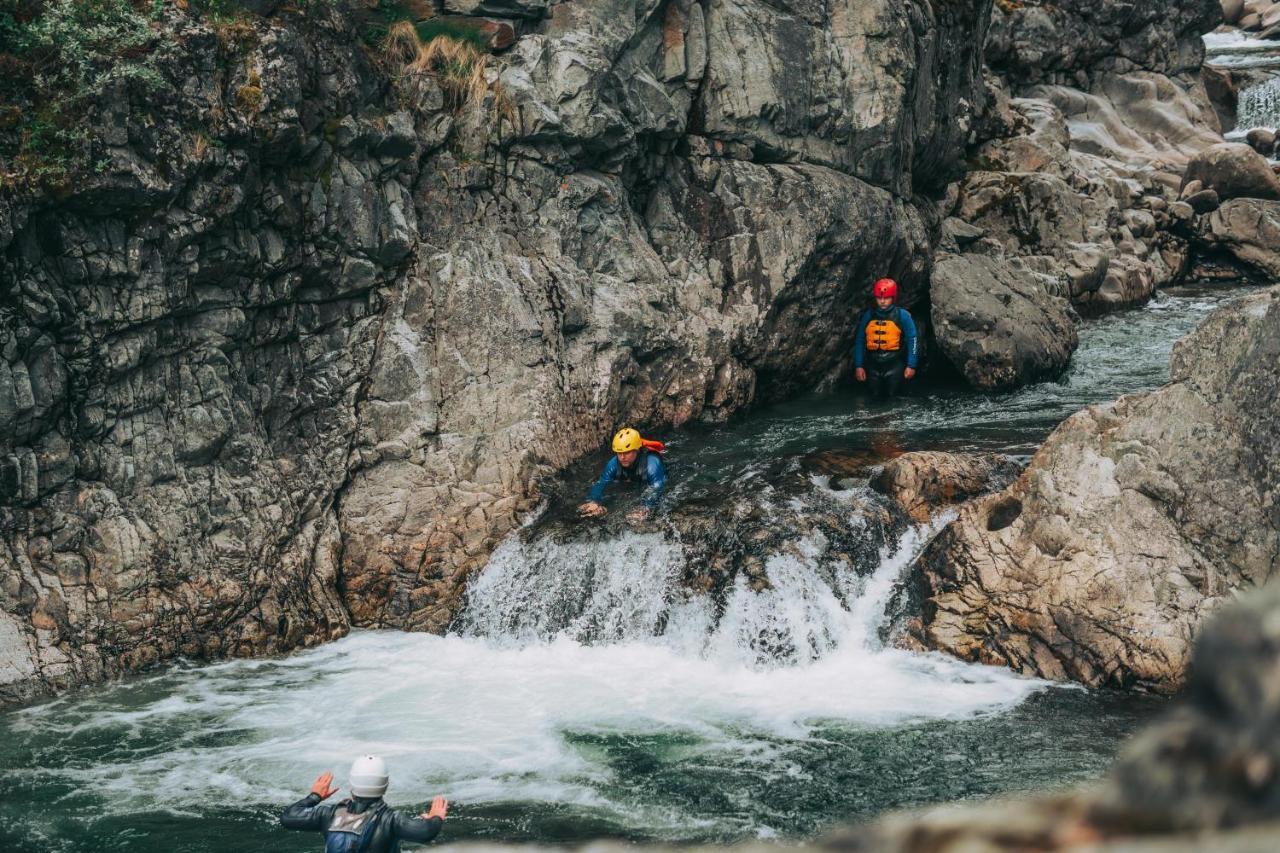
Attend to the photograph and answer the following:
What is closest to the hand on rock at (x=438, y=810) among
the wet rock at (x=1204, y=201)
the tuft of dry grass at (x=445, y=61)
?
the tuft of dry grass at (x=445, y=61)

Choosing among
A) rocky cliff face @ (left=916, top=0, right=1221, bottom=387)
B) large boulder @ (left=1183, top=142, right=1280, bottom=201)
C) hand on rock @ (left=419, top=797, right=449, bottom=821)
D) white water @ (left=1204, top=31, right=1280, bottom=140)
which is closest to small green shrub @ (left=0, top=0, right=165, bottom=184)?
hand on rock @ (left=419, top=797, right=449, bottom=821)

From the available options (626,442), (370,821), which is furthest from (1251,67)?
(370,821)

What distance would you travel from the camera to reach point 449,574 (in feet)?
50.9

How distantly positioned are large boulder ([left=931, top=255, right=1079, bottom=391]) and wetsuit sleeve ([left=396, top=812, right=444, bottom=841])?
51.3 feet

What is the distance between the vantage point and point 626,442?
1581 centimetres

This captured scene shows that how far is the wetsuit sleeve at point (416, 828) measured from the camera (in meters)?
8.10

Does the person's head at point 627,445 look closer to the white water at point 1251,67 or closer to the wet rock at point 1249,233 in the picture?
the wet rock at point 1249,233

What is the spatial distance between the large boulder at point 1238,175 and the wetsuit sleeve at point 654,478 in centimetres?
2403

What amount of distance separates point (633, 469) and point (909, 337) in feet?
24.7

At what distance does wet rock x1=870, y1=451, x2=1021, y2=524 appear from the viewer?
14688 mm

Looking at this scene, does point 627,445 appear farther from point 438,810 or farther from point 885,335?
point 438,810

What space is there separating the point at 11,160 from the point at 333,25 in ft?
16.6

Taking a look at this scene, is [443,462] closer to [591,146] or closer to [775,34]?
[591,146]

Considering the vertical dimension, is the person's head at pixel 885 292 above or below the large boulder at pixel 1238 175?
below
